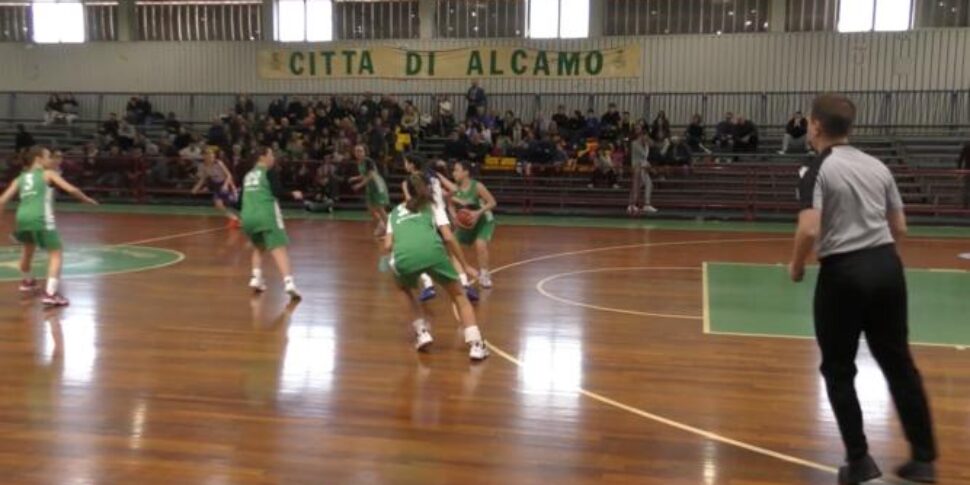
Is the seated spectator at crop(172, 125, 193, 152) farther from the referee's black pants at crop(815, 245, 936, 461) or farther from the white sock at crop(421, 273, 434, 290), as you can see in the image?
the referee's black pants at crop(815, 245, 936, 461)

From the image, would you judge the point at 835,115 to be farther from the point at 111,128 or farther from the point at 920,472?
the point at 111,128

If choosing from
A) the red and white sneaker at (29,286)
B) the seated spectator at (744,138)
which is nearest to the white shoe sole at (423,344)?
the red and white sneaker at (29,286)

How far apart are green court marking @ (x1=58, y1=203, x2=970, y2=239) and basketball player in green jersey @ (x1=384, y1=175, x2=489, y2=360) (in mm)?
10328

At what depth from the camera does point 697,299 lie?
9.59 meters

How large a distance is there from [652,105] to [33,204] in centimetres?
1793

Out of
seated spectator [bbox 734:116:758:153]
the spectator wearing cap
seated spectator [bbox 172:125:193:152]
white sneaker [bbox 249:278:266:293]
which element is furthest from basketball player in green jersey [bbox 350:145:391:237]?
seated spectator [bbox 734:116:758:153]

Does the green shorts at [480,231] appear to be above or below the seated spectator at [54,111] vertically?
below

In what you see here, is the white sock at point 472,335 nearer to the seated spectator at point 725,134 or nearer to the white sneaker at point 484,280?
the white sneaker at point 484,280

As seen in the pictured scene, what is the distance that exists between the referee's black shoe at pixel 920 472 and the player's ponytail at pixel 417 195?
3.91 m

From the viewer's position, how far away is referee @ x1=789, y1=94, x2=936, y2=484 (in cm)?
395

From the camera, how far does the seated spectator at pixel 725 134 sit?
21125mm

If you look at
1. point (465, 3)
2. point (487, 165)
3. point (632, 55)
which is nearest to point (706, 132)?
point (632, 55)

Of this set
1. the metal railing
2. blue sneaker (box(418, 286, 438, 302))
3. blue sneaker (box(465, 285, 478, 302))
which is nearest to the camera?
blue sneaker (box(418, 286, 438, 302))

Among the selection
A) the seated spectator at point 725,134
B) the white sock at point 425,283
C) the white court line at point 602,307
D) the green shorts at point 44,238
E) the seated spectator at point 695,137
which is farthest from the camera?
the seated spectator at point 695,137
